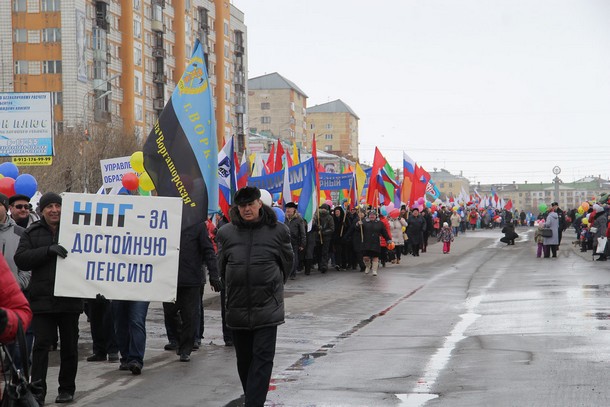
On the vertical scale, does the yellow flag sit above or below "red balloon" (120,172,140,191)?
above

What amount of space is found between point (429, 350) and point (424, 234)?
103 ft

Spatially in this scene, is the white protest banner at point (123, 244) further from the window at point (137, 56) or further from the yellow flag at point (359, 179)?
the window at point (137, 56)

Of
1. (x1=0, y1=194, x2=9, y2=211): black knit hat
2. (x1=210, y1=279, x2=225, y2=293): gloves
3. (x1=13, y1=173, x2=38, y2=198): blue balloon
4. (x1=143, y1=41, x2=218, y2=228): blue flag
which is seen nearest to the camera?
(x1=0, y1=194, x2=9, y2=211): black knit hat

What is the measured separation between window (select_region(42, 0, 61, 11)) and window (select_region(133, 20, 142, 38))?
33.9 ft

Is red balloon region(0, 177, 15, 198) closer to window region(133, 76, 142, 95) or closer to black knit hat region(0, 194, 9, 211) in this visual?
black knit hat region(0, 194, 9, 211)

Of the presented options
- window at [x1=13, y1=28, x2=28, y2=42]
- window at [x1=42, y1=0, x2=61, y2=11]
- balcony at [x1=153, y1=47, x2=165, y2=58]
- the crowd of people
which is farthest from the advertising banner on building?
balcony at [x1=153, y1=47, x2=165, y2=58]

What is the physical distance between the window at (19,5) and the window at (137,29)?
10.5 m

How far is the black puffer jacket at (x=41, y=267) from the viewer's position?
930 centimetres

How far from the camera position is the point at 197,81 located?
12.8 m

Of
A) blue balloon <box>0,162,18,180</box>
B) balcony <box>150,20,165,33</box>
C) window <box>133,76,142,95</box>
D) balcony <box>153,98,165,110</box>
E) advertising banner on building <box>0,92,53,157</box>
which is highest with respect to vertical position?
balcony <box>150,20,165,33</box>

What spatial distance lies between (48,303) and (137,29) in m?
73.7

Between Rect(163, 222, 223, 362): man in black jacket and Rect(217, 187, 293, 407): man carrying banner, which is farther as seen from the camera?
Rect(163, 222, 223, 362): man in black jacket

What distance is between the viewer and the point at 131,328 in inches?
438

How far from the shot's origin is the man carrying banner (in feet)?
27.3
